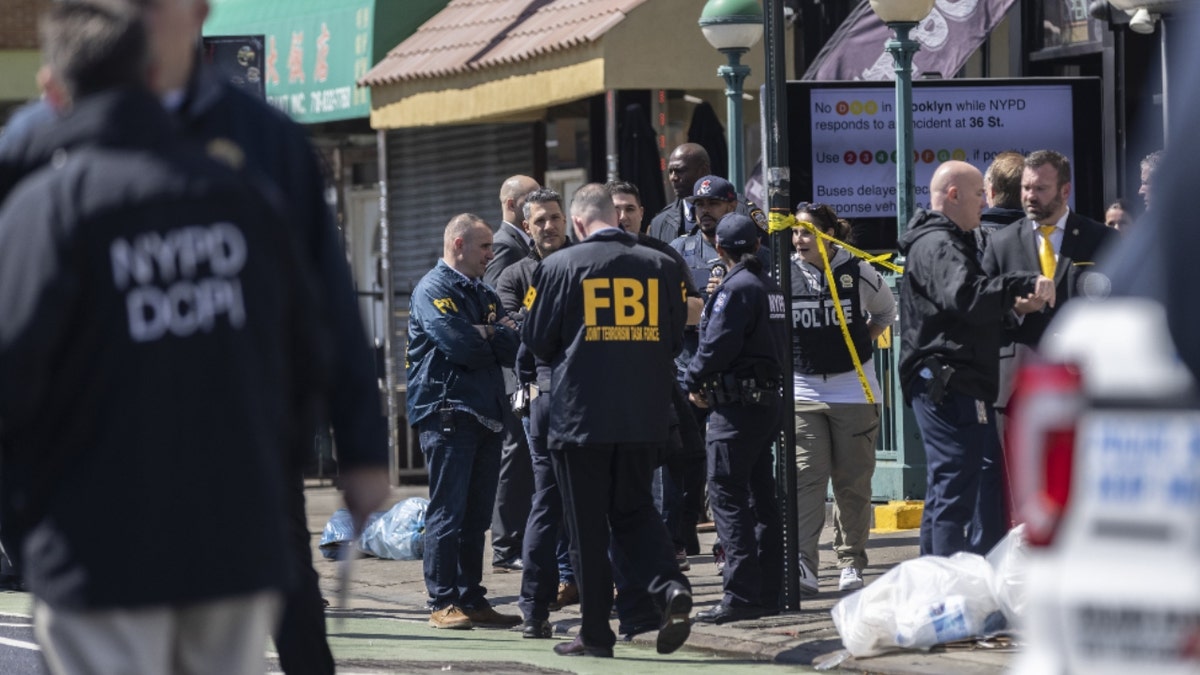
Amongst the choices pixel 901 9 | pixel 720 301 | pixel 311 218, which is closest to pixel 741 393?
pixel 720 301

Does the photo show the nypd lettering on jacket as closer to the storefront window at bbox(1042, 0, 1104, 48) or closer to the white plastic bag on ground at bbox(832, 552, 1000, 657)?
the white plastic bag on ground at bbox(832, 552, 1000, 657)

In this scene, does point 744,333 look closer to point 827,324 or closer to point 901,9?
point 827,324

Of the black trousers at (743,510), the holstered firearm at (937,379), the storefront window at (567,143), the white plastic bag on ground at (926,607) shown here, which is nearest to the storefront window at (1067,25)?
the storefront window at (567,143)

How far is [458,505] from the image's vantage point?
999cm

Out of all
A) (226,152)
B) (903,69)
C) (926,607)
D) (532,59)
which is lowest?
(926,607)

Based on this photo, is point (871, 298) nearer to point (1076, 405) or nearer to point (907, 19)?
point (907, 19)

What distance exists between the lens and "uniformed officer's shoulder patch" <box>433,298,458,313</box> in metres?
9.91

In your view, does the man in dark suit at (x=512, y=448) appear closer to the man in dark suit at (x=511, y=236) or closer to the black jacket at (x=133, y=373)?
the man in dark suit at (x=511, y=236)

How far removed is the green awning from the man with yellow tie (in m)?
10.2

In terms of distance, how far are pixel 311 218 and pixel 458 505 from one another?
17.4 ft

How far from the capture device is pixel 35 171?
4055 millimetres

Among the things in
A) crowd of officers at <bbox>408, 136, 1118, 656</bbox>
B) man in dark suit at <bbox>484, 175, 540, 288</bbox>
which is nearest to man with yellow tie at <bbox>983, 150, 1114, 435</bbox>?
crowd of officers at <bbox>408, 136, 1118, 656</bbox>

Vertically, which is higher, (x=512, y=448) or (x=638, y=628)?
(x=512, y=448)

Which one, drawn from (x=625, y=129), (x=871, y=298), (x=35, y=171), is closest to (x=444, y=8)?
(x=625, y=129)
